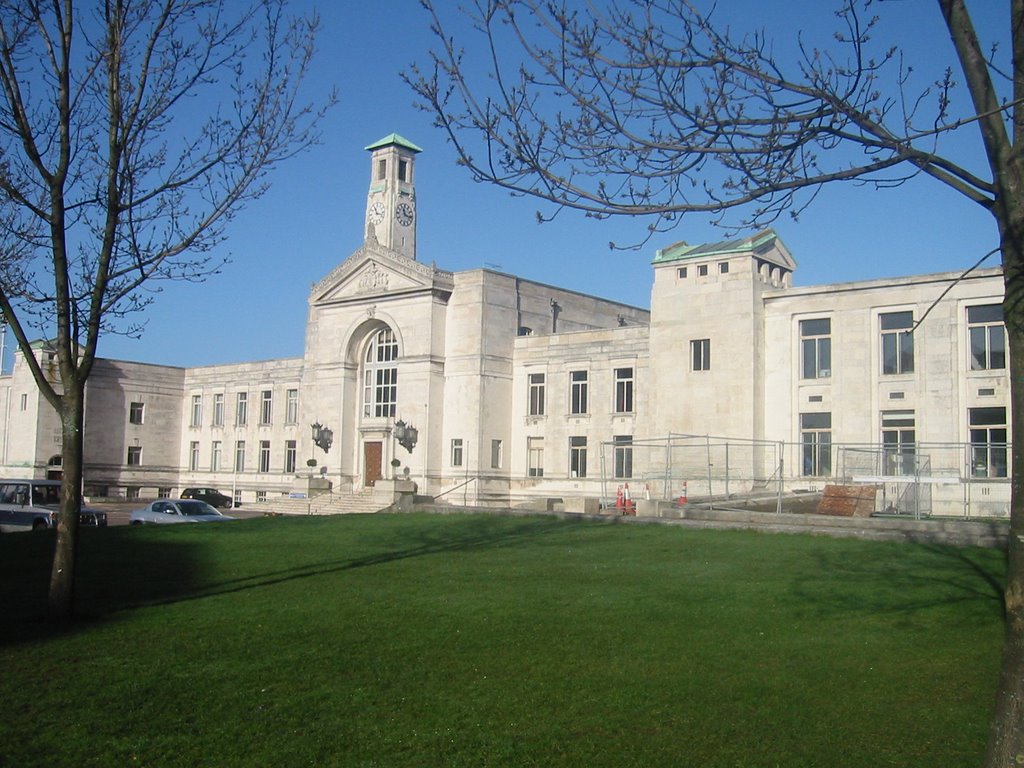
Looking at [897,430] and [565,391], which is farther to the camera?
[565,391]

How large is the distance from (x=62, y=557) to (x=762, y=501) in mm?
23232

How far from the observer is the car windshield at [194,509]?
1451 inches

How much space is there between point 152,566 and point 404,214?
1691 inches

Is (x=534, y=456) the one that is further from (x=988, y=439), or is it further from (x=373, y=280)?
(x=988, y=439)

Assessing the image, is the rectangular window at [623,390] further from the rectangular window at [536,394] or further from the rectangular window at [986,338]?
the rectangular window at [986,338]

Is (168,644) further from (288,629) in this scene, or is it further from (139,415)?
(139,415)

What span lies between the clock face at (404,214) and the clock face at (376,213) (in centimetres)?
74

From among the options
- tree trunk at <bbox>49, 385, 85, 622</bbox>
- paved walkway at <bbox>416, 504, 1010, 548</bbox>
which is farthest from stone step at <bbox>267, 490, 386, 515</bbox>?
tree trunk at <bbox>49, 385, 85, 622</bbox>

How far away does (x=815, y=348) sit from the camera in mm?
41219

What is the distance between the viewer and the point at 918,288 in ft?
127

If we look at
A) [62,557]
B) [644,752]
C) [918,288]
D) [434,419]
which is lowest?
[644,752]

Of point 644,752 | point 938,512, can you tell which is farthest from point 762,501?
point 644,752

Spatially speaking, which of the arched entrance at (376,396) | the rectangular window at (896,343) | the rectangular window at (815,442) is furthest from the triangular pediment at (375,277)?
the rectangular window at (896,343)

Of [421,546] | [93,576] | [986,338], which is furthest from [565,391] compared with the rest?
[93,576]
